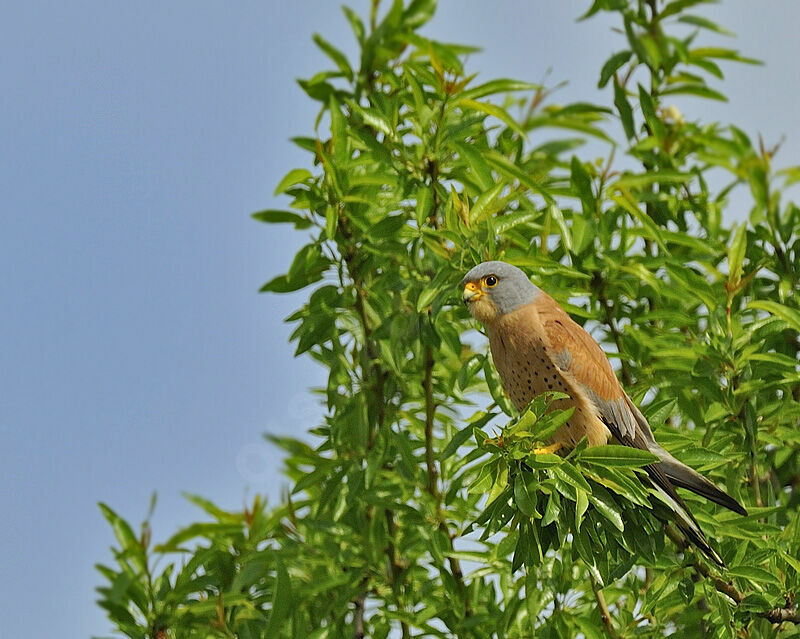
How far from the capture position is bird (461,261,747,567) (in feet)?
10.9

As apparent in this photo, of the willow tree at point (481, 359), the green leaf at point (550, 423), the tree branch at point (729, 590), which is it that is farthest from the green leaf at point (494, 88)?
the tree branch at point (729, 590)

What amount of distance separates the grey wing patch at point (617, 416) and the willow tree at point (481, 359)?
0.16 meters

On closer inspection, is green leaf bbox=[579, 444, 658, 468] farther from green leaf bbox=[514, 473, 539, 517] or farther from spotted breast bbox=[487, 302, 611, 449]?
spotted breast bbox=[487, 302, 611, 449]

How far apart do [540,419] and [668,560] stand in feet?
2.53

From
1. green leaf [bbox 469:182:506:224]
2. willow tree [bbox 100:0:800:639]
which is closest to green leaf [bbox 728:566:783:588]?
willow tree [bbox 100:0:800:639]

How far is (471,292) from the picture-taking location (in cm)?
343

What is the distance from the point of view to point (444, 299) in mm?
3439

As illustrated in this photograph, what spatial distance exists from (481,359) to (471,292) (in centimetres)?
46

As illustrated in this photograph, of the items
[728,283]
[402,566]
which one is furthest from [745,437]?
[402,566]

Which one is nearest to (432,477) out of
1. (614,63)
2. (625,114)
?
(625,114)

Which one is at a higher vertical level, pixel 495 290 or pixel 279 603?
pixel 495 290

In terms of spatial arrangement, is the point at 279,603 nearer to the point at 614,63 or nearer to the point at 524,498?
the point at 524,498

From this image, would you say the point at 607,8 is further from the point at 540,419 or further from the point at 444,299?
the point at 540,419

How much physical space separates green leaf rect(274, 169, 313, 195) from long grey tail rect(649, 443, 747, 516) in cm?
176
